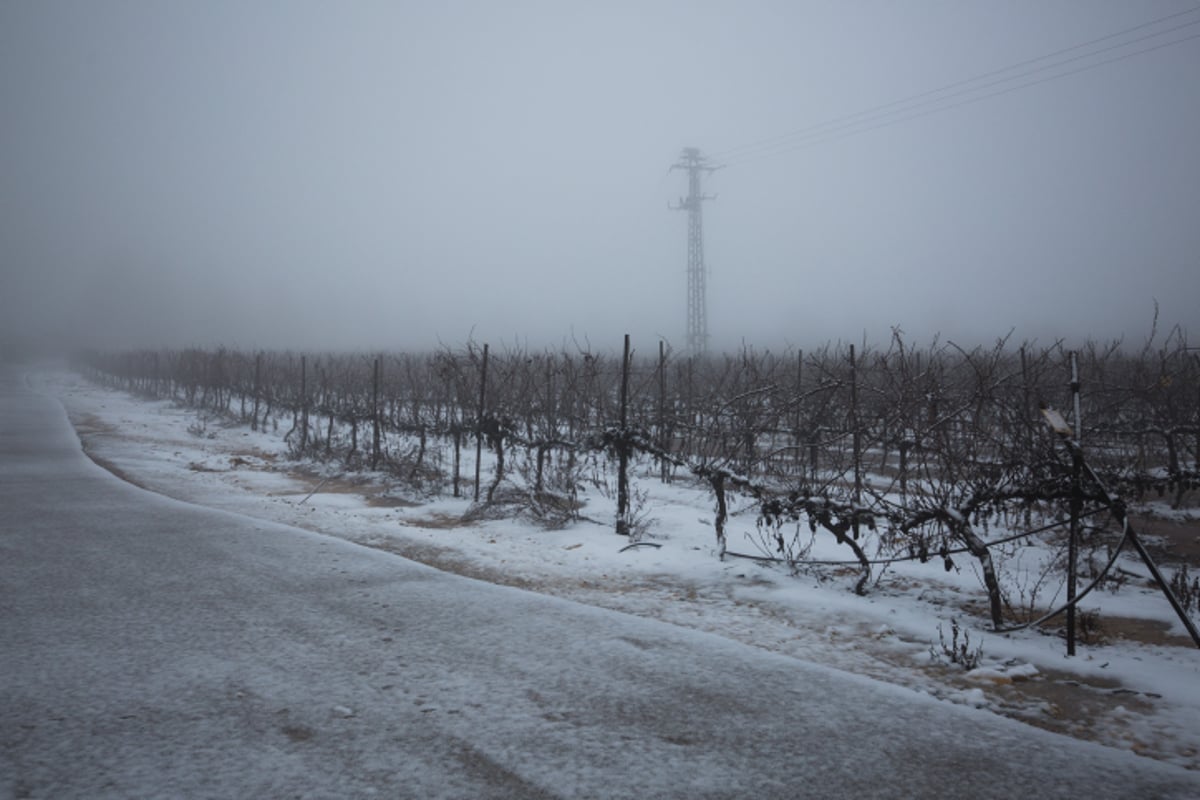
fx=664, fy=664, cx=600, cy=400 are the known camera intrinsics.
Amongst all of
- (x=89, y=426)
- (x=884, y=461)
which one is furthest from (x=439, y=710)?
(x=89, y=426)

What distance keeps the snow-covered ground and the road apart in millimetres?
541

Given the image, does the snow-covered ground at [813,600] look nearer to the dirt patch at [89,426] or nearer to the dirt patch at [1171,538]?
the dirt patch at [1171,538]

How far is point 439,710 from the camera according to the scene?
2.99 m

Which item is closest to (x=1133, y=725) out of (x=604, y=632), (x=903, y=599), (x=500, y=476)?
(x=903, y=599)

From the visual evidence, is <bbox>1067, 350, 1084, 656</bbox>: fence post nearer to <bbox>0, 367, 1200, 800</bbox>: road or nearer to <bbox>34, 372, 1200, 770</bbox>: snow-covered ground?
A: <bbox>34, 372, 1200, 770</bbox>: snow-covered ground

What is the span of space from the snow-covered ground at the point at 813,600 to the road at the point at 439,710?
1.77 feet

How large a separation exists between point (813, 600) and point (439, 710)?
334 centimetres

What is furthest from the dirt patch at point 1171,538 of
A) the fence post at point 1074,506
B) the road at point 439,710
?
the road at point 439,710

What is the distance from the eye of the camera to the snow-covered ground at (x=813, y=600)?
352 cm

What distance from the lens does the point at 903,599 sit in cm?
539

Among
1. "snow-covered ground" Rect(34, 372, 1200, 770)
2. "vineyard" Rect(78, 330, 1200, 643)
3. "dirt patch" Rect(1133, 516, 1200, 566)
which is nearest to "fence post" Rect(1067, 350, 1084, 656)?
"vineyard" Rect(78, 330, 1200, 643)

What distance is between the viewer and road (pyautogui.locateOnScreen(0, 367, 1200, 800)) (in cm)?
246

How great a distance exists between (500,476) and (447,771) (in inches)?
290

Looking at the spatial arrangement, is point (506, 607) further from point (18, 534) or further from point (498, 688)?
point (18, 534)
